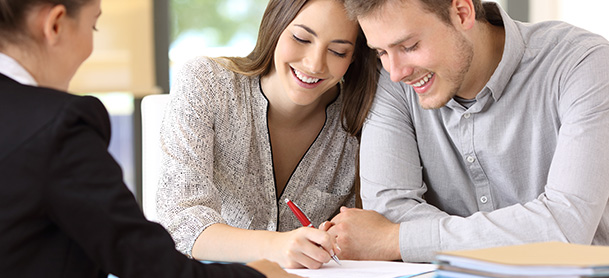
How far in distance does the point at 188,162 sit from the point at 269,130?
336 mm

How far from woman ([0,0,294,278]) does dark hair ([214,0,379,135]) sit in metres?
0.94

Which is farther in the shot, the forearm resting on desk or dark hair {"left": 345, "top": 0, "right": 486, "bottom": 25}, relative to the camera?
dark hair {"left": 345, "top": 0, "right": 486, "bottom": 25}

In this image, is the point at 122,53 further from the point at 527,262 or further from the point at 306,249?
the point at 527,262

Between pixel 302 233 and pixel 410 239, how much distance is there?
261 mm

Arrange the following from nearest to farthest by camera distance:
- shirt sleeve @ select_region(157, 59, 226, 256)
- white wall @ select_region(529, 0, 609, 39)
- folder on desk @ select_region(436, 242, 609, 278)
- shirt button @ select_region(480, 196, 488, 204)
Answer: folder on desk @ select_region(436, 242, 609, 278), shirt sleeve @ select_region(157, 59, 226, 256), shirt button @ select_region(480, 196, 488, 204), white wall @ select_region(529, 0, 609, 39)

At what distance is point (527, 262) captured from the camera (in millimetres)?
790

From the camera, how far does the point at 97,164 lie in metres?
0.79

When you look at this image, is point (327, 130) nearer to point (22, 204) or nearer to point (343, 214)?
point (343, 214)

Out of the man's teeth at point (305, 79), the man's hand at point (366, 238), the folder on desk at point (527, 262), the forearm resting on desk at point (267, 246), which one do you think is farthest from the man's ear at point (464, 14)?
the folder on desk at point (527, 262)

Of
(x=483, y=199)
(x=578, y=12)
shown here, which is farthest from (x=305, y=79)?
(x=578, y=12)

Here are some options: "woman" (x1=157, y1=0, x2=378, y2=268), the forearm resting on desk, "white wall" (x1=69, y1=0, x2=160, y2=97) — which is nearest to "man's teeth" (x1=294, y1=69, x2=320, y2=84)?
"woman" (x1=157, y1=0, x2=378, y2=268)

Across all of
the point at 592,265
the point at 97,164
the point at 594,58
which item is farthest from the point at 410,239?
the point at 97,164

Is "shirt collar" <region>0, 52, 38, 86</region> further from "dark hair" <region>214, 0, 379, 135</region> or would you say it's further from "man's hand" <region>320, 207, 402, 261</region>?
"dark hair" <region>214, 0, 379, 135</region>

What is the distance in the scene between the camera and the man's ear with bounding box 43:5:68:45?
86 centimetres
